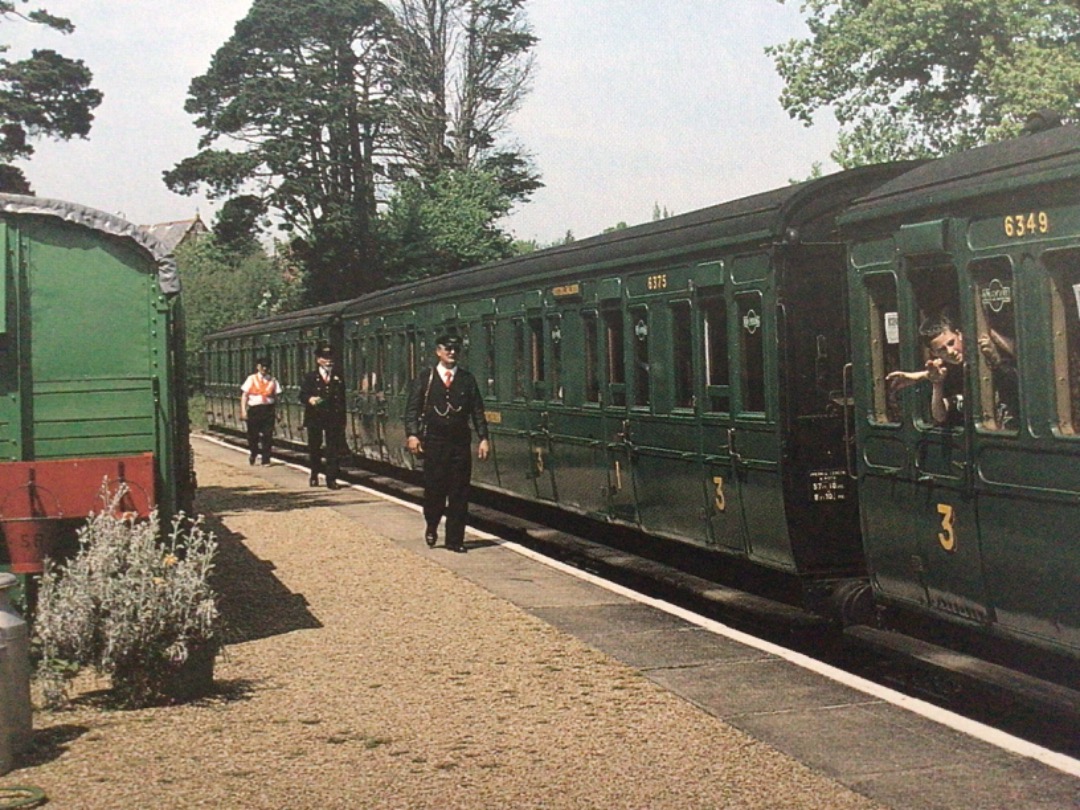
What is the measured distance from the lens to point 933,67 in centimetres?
3800

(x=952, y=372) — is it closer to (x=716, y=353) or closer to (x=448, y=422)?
(x=716, y=353)

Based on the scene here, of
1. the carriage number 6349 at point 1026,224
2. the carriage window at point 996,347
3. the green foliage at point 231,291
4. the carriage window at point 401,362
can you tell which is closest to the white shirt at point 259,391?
the carriage window at point 401,362

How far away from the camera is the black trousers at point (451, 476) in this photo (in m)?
14.7

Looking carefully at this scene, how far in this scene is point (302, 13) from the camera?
52.2 meters

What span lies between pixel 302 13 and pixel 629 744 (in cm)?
4786

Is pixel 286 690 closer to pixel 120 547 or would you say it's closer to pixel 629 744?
pixel 120 547

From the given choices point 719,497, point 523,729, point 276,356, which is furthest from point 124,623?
point 276,356

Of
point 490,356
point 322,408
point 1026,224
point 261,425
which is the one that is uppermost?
point 1026,224

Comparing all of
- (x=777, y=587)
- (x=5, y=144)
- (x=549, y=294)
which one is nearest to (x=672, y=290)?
(x=777, y=587)

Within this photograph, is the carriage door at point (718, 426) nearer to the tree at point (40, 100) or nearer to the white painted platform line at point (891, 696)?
the white painted platform line at point (891, 696)

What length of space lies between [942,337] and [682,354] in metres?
→ 4.22

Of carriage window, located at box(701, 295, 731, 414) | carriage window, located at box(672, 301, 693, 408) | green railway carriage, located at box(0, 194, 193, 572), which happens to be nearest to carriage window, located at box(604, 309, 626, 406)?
carriage window, located at box(672, 301, 693, 408)

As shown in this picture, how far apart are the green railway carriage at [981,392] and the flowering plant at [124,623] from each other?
354cm

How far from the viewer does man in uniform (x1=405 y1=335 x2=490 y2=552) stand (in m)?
14.7
